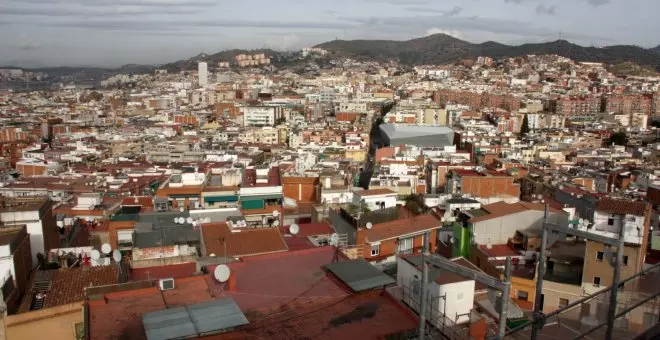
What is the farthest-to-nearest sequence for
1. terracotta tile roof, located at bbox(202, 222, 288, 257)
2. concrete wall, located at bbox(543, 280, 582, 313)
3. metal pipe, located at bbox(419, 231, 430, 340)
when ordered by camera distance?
1. concrete wall, located at bbox(543, 280, 582, 313)
2. terracotta tile roof, located at bbox(202, 222, 288, 257)
3. metal pipe, located at bbox(419, 231, 430, 340)

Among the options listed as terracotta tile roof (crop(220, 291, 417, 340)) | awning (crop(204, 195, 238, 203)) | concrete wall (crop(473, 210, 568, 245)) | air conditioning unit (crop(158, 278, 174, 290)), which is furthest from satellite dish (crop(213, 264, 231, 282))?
awning (crop(204, 195, 238, 203))

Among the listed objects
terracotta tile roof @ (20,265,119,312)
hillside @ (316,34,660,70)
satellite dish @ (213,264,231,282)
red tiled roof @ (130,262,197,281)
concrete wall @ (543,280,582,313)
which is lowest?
concrete wall @ (543,280,582,313)

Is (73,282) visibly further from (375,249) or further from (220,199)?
(220,199)

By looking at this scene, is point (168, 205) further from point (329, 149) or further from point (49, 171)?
point (329, 149)

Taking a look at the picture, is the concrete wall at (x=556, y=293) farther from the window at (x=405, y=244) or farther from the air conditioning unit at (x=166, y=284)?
the air conditioning unit at (x=166, y=284)

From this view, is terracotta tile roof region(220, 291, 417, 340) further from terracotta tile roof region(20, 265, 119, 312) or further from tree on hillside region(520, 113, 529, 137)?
tree on hillside region(520, 113, 529, 137)

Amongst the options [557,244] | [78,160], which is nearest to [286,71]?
[78,160]

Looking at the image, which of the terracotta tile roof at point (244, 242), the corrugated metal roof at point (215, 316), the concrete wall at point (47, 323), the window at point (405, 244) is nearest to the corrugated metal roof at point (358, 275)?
the corrugated metal roof at point (215, 316)

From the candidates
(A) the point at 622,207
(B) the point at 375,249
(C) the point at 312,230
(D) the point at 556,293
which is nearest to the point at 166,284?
(C) the point at 312,230
